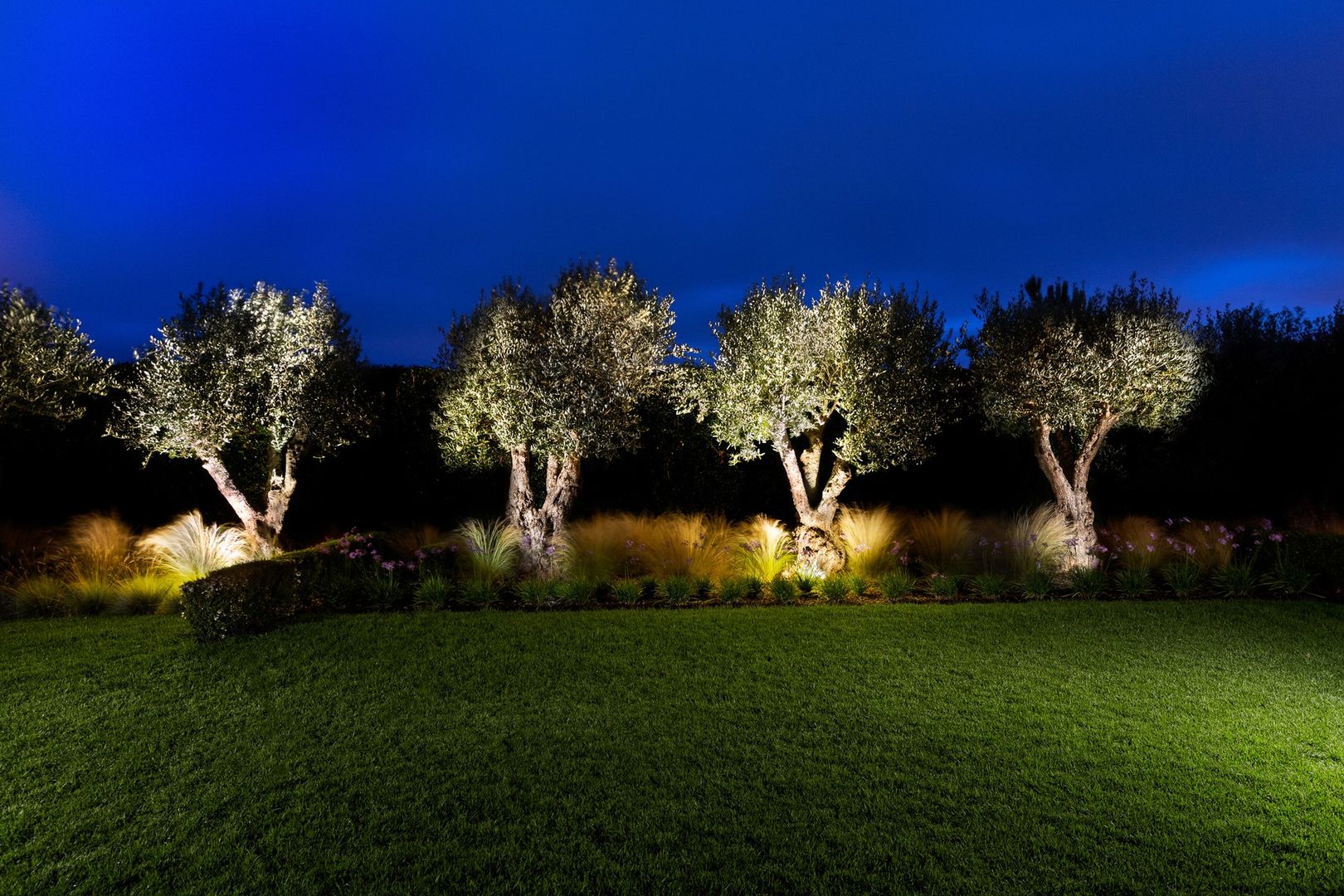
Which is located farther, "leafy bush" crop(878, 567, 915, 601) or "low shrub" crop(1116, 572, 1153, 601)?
"low shrub" crop(1116, 572, 1153, 601)

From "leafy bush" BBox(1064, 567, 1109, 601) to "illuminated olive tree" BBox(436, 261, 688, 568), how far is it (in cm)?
694

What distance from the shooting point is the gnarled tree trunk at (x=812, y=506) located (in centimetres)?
1204

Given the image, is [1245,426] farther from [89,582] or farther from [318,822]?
[89,582]

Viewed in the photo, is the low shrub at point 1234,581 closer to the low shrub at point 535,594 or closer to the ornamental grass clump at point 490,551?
the low shrub at point 535,594

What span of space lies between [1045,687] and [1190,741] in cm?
127

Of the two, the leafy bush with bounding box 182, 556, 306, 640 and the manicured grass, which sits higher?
the leafy bush with bounding box 182, 556, 306, 640

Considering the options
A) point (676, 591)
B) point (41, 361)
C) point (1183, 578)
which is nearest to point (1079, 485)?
point (1183, 578)

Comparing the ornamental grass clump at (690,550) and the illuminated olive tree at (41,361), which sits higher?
the illuminated olive tree at (41,361)

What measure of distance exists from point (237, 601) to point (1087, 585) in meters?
11.1

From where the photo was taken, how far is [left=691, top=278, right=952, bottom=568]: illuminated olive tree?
11914 mm

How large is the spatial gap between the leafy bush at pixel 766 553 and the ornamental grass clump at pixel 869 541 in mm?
974

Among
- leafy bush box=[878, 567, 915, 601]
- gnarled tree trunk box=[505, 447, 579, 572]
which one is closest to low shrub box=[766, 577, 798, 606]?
leafy bush box=[878, 567, 915, 601]

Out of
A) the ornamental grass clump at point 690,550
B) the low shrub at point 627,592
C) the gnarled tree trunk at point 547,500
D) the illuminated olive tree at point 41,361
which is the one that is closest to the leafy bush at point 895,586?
the ornamental grass clump at point 690,550

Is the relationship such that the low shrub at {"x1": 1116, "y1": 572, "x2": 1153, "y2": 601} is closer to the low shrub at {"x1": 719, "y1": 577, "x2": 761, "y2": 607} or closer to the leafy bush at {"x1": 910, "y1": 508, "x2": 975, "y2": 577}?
the leafy bush at {"x1": 910, "y1": 508, "x2": 975, "y2": 577}
